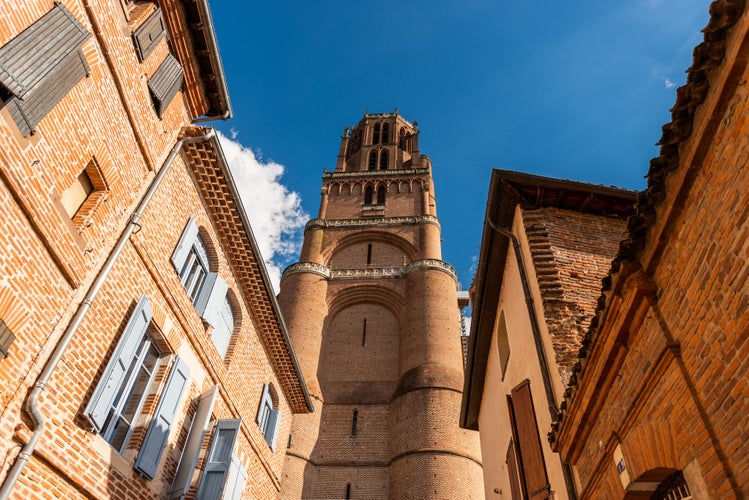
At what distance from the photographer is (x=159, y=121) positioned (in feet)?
27.8

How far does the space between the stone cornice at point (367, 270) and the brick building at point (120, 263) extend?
14.7m

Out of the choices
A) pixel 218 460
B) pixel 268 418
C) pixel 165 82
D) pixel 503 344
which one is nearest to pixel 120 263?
pixel 165 82

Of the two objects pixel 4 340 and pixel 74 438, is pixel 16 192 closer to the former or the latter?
pixel 4 340

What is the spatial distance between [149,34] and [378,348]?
18471 mm

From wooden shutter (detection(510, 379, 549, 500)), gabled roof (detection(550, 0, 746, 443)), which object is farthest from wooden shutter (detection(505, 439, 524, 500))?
gabled roof (detection(550, 0, 746, 443))

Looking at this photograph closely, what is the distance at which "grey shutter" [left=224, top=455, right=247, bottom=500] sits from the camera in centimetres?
934

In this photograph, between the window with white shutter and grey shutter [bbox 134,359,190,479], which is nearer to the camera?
the window with white shutter

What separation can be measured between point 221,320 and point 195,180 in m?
2.90

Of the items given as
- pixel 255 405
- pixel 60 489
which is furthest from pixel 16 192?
pixel 255 405

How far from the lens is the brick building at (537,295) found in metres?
A: 6.74

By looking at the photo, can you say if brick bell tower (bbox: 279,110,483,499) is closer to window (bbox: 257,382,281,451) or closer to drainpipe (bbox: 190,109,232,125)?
window (bbox: 257,382,281,451)

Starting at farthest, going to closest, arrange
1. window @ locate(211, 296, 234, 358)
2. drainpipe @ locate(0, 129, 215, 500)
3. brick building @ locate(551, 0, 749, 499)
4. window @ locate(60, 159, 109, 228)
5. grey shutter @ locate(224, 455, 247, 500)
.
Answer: window @ locate(211, 296, 234, 358)
grey shutter @ locate(224, 455, 247, 500)
window @ locate(60, 159, 109, 228)
drainpipe @ locate(0, 129, 215, 500)
brick building @ locate(551, 0, 749, 499)

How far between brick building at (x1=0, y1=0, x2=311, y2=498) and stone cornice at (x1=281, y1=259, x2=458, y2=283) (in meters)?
14.7

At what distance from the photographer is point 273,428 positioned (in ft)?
42.7
